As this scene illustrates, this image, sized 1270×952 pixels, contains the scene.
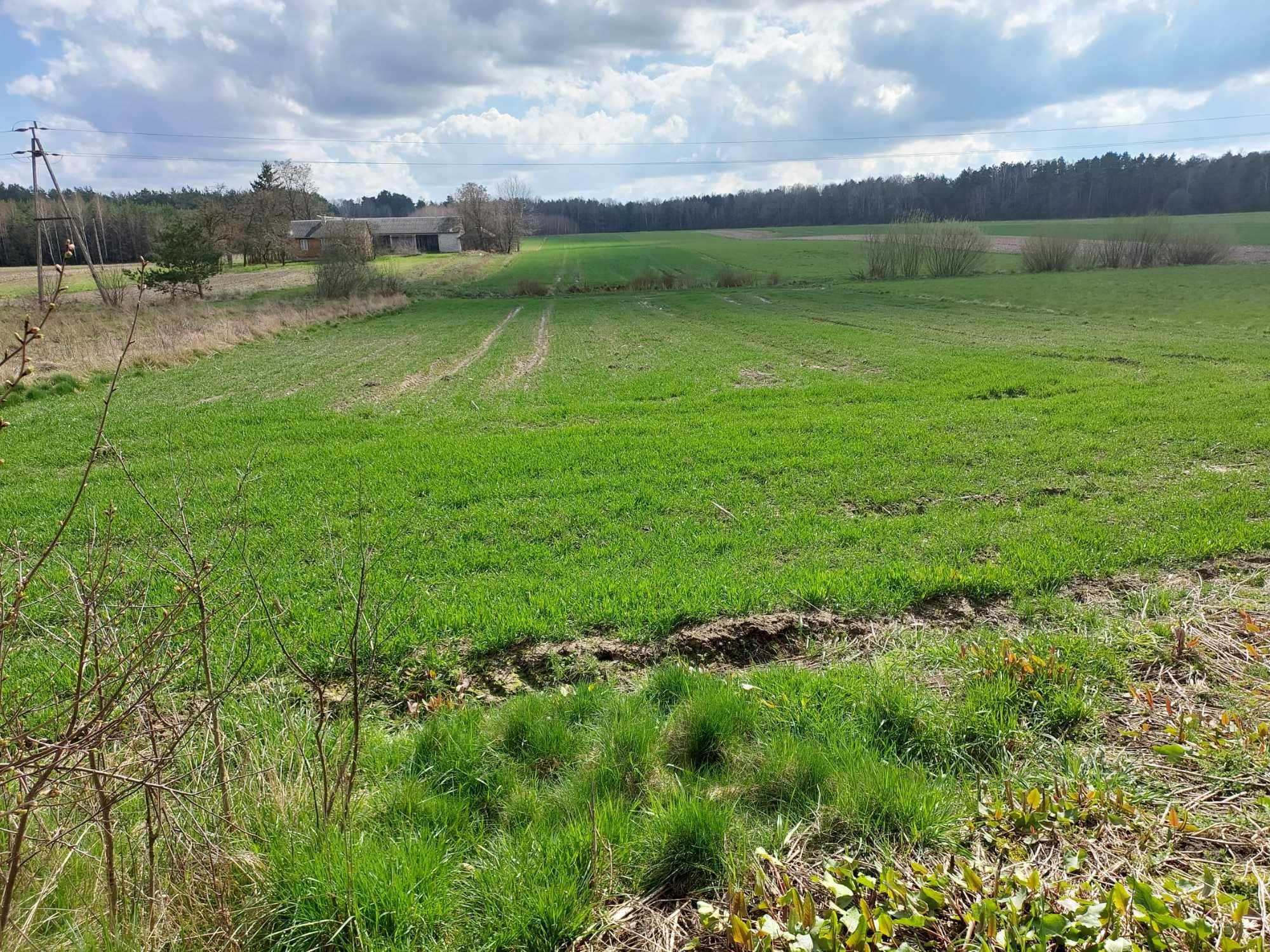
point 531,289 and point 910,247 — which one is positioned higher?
point 910,247

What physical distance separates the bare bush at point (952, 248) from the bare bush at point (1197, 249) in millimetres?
15252

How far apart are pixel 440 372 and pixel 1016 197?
404ft

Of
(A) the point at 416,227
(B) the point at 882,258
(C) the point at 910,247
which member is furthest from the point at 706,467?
(A) the point at 416,227

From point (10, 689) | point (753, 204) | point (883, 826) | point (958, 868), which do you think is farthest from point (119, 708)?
point (753, 204)

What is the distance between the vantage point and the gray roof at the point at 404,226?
302ft

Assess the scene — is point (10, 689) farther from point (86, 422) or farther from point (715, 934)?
point (86, 422)

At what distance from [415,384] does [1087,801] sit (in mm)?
17579

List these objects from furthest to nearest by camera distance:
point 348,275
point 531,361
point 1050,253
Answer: point 1050,253 < point 348,275 < point 531,361

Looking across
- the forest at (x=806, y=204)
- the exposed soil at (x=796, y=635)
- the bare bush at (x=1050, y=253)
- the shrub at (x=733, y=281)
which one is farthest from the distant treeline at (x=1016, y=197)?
the exposed soil at (x=796, y=635)

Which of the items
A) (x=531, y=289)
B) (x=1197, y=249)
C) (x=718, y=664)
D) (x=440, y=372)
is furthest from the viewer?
(x=1197, y=249)

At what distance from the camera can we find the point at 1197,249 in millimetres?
54656

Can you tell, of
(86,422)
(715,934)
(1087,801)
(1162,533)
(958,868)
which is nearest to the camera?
(715,934)

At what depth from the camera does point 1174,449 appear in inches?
367

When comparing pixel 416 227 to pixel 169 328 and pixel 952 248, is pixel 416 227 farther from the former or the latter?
pixel 169 328
